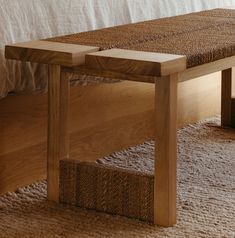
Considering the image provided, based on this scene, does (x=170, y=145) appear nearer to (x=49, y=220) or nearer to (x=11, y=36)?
(x=49, y=220)

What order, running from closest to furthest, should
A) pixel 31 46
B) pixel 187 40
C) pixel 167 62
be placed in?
1. pixel 167 62
2. pixel 31 46
3. pixel 187 40

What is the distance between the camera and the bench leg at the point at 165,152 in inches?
54.8

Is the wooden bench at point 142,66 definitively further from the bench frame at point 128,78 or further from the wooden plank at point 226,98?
the wooden plank at point 226,98

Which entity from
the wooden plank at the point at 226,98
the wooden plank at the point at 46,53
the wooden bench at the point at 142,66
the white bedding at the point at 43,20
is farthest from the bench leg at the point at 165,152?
the wooden plank at the point at 226,98

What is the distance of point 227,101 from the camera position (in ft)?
7.32

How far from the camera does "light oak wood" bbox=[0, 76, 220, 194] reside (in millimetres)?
1573

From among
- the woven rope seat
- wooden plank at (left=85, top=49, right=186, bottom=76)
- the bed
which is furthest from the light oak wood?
wooden plank at (left=85, top=49, right=186, bottom=76)

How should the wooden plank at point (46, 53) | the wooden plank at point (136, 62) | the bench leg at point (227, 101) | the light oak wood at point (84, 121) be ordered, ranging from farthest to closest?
the bench leg at point (227, 101), the light oak wood at point (84, 121), the wooden plank at point (46, 53), the wooden plank at point (136, 62)

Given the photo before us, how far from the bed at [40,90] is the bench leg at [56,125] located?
0.16 ft

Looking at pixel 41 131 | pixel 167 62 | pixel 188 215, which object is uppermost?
pixel 167 62

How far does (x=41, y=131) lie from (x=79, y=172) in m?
0.18

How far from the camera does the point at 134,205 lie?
1.47 m

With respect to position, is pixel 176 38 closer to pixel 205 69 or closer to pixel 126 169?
pixel 205 69

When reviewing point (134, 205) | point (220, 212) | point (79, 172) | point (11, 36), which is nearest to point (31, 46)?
point (11, 36)
